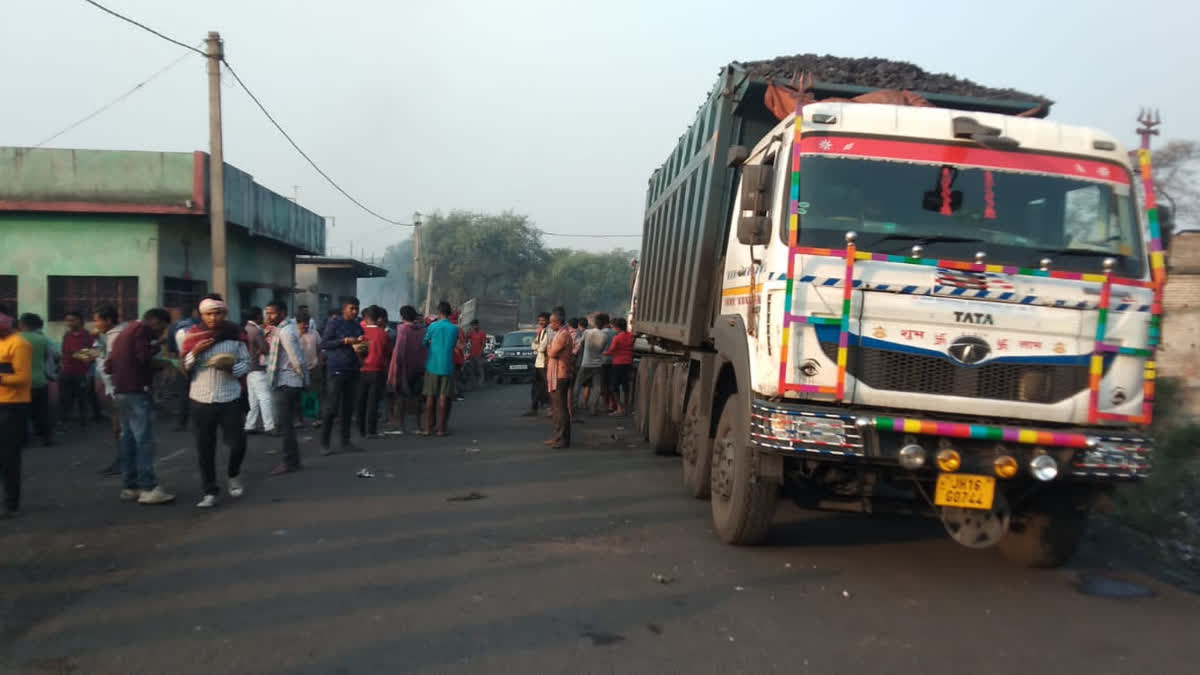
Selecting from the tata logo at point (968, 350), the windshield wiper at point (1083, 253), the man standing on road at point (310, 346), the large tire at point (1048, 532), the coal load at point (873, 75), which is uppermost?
the coal load at point (873, 75)

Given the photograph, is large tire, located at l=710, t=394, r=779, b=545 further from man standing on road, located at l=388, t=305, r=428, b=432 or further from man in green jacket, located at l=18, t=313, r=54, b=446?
man in green jacket, located at l=18, t=313, r=54, b=446

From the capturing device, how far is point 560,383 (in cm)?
1197

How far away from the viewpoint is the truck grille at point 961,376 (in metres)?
5.37

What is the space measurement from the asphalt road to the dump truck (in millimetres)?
561

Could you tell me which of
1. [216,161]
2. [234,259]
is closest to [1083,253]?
[216,161]

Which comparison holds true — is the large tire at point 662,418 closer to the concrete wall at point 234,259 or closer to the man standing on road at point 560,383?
the man standing on road at point 560,383

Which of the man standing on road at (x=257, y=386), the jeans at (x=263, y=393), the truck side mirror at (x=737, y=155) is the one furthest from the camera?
the jeans at (x=263, y=393)

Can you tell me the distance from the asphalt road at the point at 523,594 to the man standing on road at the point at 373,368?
3.53 metres

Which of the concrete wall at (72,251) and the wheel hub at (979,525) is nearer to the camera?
the wheel hub at (979,525)

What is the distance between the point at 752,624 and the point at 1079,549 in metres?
3.63

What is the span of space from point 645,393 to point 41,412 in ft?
24.9

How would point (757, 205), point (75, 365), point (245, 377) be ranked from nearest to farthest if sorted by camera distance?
point (757, 205)
point (245, 377)
point (75, 365)

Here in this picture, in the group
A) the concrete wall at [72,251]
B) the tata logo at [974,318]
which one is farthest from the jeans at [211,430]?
the concrete wall at [72,251]

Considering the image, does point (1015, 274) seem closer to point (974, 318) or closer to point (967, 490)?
point (974, 318)
